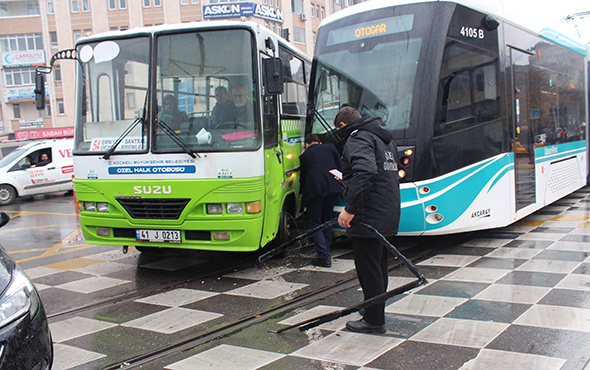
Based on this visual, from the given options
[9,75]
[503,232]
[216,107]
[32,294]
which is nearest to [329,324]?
[32,294]

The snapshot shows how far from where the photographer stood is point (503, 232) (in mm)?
8508

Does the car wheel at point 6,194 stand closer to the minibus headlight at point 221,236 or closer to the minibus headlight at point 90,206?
the minibus headlight at point 90,206

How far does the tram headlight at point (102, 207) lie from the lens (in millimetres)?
6406

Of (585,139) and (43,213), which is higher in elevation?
(585,139)

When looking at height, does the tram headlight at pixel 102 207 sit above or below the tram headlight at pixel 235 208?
above

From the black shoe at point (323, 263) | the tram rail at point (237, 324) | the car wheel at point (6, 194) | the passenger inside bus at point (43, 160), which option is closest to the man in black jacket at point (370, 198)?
the tram rail at point (237, 324)

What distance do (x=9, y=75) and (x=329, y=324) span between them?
52.3m

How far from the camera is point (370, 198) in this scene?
418 cm

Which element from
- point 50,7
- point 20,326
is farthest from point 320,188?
point 50,7

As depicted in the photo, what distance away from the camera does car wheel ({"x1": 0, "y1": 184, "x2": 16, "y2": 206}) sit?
1720 cm

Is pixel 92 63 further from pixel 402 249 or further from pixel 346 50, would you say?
pixel 402 249

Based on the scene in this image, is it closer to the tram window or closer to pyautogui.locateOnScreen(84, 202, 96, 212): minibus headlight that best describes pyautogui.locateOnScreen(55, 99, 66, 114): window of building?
pyautogui.locateOnScreen(84, 202, 96, 212): minibus headlight

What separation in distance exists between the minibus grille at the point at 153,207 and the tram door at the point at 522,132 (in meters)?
4.92

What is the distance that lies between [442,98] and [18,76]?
165ft
